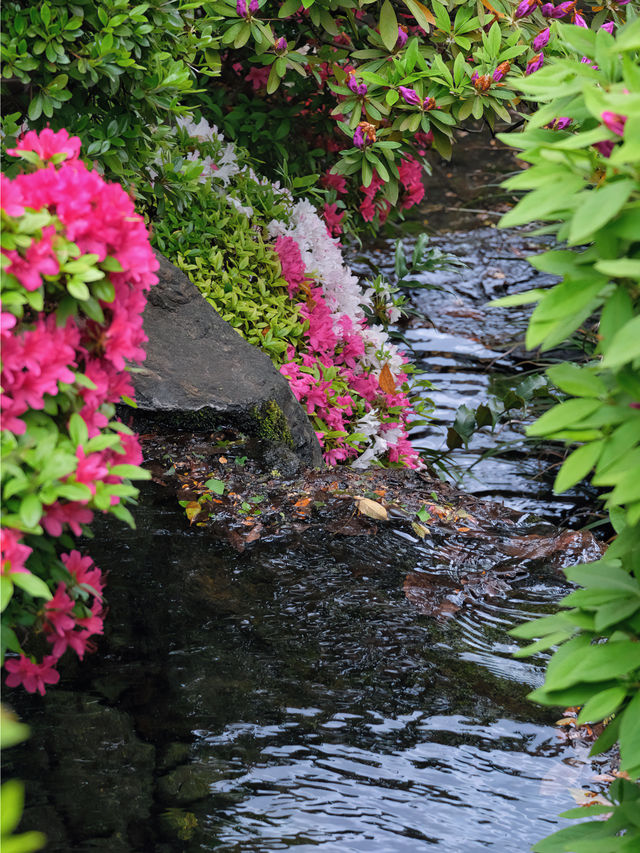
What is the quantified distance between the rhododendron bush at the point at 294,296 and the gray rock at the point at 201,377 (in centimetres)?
27

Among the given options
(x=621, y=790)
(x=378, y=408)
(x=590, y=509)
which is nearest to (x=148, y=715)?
(x=621, y=790)

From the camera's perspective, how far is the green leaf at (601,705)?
1352mm

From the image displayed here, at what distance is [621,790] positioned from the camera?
60.1 inches

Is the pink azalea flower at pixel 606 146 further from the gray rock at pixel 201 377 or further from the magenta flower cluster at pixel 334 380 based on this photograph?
the magenta flower cluster at pixel 334 380

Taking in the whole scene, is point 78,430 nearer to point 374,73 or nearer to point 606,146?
point 606,146

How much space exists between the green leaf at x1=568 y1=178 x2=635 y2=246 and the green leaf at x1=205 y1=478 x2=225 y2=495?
202 centimetres

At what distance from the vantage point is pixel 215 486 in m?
3.06

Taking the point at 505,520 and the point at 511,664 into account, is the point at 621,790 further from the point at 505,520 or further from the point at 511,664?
the point at 505,520

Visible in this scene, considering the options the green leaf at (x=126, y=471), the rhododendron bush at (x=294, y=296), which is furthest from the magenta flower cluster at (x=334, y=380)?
the green leaf at (x=126, y=471)

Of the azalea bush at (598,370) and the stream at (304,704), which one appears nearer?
the azalea bush at (598,370)

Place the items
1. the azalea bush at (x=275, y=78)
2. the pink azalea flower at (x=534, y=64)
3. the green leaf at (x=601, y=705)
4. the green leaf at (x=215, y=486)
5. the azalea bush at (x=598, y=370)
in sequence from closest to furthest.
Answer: the azalea bush at (x=598, y=370)
the green leaf at (x=601, y=705)
the azalea bush at (x=275, y=78)
the green leaf at (x=215, y=486)
the pink azalea flower at (x=534, y=64)


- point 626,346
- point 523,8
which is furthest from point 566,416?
point 523,8

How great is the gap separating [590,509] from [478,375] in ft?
5.36

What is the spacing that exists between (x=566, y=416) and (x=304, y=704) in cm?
121
